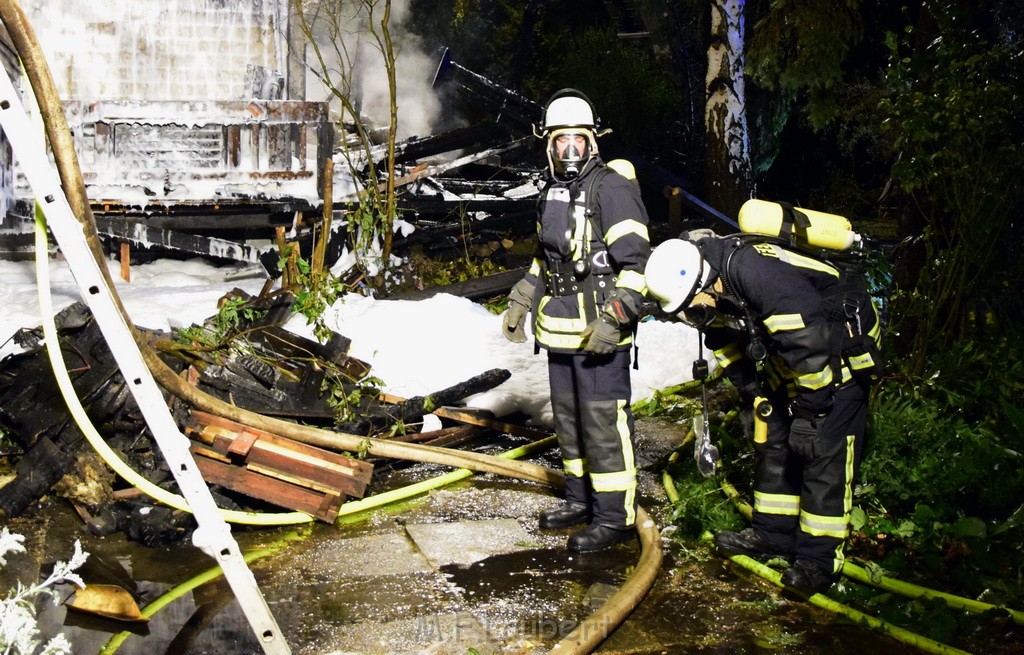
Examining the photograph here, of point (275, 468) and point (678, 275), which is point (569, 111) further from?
point (275, 468)

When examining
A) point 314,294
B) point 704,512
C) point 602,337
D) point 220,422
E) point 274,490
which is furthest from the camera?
point 314,294

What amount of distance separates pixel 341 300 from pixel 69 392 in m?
3.63

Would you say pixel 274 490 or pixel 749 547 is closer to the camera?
pixel 749 547

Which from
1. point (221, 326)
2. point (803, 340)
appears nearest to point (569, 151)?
point (803, 340)

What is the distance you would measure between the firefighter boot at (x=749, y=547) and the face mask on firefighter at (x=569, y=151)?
1.95 meters

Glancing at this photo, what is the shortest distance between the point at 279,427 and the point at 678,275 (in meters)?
2.55

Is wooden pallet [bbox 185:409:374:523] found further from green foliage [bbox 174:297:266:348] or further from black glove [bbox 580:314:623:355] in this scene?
black glove [bbox 580:314:623:355]

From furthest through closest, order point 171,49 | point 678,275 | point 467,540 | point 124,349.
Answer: point 171,49 → point 467,540 → point 678,275 → point 124,349

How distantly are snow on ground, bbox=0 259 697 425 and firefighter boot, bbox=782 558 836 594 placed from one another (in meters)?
2.68

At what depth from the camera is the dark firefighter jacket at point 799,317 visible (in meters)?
3.92

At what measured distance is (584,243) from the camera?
466cm

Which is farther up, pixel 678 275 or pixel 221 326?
pixel 678 275

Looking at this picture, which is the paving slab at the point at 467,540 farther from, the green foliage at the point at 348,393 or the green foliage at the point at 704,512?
the green foliage at the point at 348,393

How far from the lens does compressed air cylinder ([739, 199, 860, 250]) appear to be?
4172 mm
